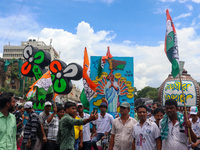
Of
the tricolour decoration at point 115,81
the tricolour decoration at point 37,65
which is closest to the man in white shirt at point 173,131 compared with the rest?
the tricolour decoration at point 115,81

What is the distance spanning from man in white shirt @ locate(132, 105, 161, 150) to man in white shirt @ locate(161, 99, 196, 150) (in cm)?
15

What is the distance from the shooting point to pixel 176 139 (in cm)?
348

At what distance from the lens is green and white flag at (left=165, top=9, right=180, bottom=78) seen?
13.7 feet

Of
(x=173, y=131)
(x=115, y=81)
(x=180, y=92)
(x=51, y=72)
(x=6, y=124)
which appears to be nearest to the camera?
(x=6, y=124)

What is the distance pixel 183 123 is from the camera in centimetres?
343

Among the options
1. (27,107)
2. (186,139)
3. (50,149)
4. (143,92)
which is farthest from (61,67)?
(143,92)

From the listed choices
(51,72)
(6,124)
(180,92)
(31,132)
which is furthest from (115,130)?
(51,72)

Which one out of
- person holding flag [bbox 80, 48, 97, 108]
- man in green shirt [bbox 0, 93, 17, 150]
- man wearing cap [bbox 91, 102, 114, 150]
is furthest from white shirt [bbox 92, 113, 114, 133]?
person holding flag [bbox 80, 48, 97, 108]

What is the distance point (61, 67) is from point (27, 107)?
26.8ft

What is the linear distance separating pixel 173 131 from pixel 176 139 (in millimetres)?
128

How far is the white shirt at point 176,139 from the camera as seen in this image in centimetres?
343

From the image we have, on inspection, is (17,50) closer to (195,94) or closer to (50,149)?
(195,94)

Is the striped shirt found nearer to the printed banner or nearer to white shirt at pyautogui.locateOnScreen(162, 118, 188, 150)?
white shirt at pyautogui.locateOnScreen(162, 118, 188, 150)

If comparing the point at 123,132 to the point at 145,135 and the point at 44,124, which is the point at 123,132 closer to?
the point at 145,135
